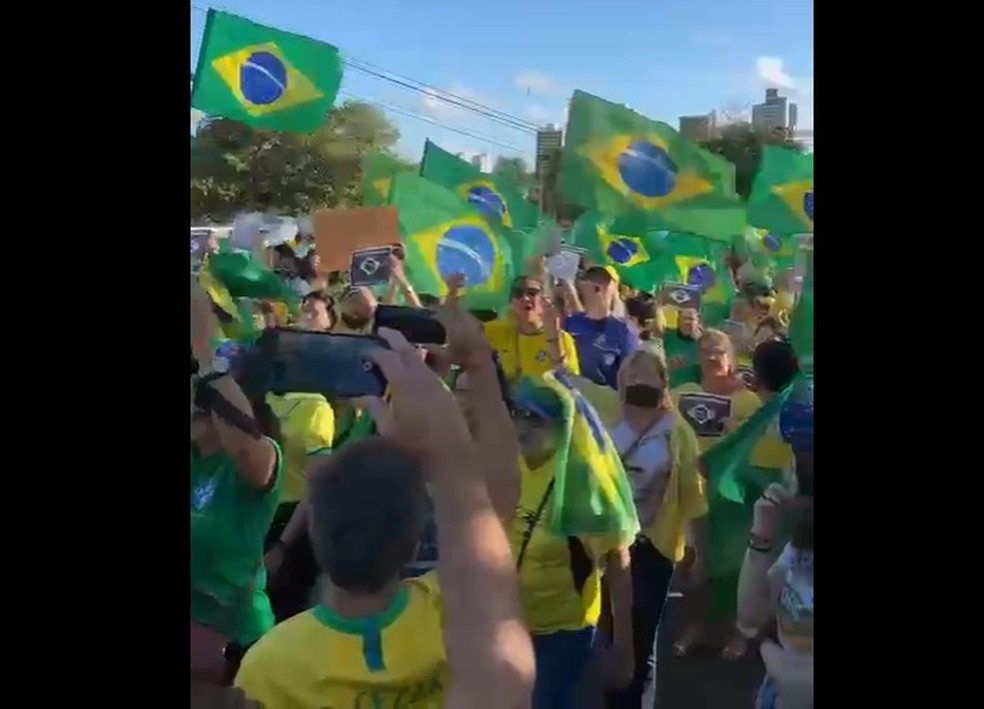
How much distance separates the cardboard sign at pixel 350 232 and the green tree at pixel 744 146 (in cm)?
74

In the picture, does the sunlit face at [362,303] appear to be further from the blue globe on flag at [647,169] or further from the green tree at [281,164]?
the blue globe on flag at [647,169]

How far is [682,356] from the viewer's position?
2953 millimetres

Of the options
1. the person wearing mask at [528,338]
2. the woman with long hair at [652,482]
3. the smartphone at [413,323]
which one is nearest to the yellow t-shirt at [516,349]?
the person wearing mask at [528,338]

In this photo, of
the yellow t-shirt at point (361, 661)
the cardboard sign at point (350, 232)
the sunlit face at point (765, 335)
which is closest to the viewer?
the yellow t-shirt at point (361, 661)

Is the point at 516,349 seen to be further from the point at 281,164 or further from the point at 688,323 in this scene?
the point at 281,164

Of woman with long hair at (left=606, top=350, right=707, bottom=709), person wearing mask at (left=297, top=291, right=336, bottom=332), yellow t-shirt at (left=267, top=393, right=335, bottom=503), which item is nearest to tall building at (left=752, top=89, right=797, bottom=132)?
woman with long hair at (left=606, top=350, right=707, bottom=709)

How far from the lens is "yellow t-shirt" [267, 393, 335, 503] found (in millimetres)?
2730

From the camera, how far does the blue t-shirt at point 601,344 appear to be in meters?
2.81

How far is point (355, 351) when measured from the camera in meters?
2.72

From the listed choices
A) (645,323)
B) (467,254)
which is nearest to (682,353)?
(645,323)

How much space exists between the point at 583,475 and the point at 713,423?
0.34 m

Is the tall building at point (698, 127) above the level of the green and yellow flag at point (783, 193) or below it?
above
